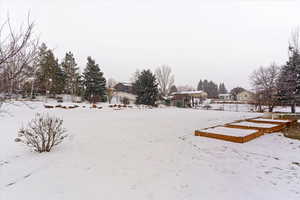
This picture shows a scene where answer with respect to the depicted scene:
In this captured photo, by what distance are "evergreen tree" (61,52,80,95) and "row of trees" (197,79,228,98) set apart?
185ft

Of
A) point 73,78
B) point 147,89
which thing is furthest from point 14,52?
A: point 73,78

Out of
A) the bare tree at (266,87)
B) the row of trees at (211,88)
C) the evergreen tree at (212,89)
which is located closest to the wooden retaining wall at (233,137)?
the bare tree at (266,87)

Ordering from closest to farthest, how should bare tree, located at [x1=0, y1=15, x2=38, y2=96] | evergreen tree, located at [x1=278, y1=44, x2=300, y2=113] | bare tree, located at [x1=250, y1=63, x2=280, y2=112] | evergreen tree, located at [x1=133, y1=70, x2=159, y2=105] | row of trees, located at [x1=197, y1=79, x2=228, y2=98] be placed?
bare tree, located at [x1=0, y1=15, x2=38, y2=96], evergreen tree, located at [x1=278, y1=44, x2=300, y2=113], bare tree, located at [x1=250, y1=63, x2=280, y2=112], evergreen tree, located at [x1=133, y1=70, x2=159, y2=105], row of trees, located at [x1=197, y1=79, x2=228, y2=98]

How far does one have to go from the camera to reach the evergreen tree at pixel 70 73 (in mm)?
26969

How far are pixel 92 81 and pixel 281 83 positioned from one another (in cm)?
2496

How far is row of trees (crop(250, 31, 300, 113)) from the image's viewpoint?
914 centimetres

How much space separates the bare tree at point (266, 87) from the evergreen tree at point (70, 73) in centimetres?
3016

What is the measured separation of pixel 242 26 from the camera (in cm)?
1169

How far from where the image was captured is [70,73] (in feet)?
89.2

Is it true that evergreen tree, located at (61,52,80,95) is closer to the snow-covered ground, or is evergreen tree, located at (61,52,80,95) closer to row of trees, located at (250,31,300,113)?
the snow-covered ground

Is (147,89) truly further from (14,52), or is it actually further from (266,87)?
(14,52)

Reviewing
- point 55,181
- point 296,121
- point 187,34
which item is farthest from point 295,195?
point 187,34

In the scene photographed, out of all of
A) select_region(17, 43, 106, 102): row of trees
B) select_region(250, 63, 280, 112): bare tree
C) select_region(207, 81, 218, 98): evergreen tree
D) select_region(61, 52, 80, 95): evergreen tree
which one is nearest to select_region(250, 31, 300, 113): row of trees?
select_region(250, 63, 280, 112): bare tree

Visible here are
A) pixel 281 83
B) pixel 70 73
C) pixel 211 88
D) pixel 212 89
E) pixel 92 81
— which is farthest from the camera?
pixel 211 88
